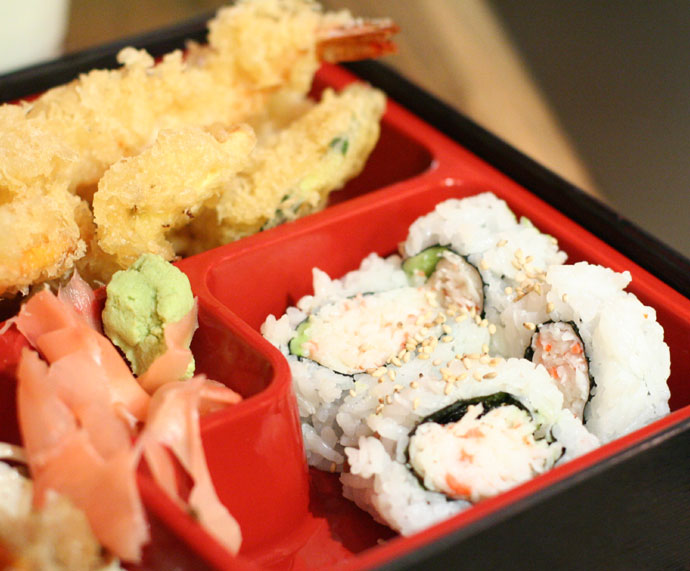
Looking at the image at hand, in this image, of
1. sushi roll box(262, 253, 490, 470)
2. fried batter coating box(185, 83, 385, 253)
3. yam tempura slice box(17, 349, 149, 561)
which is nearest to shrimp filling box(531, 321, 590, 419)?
sushi roll box(262, 253, 490, 470)

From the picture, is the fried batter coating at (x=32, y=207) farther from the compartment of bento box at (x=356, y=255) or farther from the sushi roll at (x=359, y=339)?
the sushi roll at (x=359, y=339)

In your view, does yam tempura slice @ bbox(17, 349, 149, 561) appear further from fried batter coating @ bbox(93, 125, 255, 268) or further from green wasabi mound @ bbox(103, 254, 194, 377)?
fried batter coating @ bbox(93, 125, 255, 268)

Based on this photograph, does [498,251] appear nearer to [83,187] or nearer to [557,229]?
[557,229]

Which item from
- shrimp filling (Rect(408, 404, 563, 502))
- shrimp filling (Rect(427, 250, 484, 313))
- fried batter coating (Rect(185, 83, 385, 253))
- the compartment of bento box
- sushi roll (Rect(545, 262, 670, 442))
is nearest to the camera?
shrimp filling (Rect(408, 404, 563, 502))

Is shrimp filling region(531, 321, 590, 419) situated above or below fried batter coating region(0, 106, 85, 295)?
below

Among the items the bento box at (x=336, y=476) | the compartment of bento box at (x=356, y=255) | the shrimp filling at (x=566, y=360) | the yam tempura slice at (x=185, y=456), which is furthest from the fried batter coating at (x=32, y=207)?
the shrimp filling at (x=566, y=360)

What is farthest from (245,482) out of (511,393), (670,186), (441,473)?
(670,186)

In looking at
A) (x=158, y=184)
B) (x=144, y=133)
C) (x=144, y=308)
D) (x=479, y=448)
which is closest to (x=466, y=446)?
(x=479, y=448)
